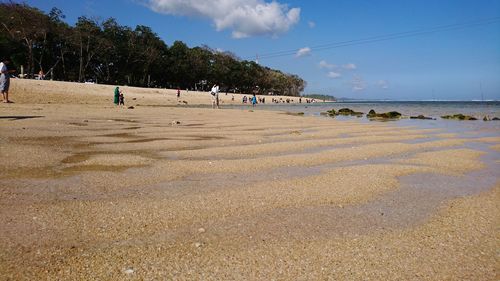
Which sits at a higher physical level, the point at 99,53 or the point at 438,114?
the point at 99,53

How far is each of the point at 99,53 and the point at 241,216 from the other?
62321 millimetres

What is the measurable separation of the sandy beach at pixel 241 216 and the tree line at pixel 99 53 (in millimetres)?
49877

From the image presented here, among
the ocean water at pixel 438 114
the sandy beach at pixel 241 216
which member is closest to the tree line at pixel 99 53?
the ocean water at pixel 438 114

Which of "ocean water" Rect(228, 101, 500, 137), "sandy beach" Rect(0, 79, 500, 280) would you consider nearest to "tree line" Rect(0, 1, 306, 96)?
"ocean water" Rect(228, 101, 500, 137)

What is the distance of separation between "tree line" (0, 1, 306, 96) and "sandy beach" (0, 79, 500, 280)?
164 feet

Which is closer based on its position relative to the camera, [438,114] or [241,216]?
[241,216]

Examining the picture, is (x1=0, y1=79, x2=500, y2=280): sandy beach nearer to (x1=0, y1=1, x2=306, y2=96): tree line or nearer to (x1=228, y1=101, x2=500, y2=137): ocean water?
(x1=228, y1=101, x2=500, y2=137): ocean water

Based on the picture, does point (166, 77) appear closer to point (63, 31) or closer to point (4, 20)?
point (63, 31)

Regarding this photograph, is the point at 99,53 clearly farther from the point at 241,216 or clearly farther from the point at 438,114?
the point at 241,216

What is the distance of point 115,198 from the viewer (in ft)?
11.9

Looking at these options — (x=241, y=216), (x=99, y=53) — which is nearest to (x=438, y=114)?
(x=241, y=216)

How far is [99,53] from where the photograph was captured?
5903cm

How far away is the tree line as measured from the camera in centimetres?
4769

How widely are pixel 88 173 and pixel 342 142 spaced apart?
578 centimetres
